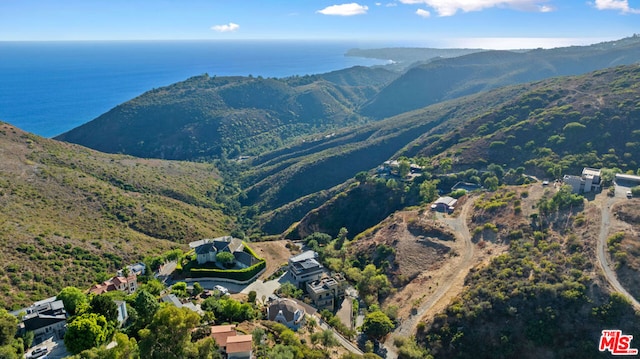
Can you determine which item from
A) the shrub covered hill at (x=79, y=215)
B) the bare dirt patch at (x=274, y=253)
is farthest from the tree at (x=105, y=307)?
the bare dirt patch at (x=274, y=253)

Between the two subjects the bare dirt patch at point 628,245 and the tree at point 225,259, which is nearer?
the bare dirt patch at point 628,245

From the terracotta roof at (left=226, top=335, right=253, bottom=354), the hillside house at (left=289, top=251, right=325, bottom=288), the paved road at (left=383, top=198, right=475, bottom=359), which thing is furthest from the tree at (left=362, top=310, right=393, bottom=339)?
the terracotta roof at (left=226, top=335, right=253, bottom=354)

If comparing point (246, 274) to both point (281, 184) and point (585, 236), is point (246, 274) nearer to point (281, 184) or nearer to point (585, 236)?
point (585, 236)

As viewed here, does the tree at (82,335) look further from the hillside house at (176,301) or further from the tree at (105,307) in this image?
the hillside house at (176,301)

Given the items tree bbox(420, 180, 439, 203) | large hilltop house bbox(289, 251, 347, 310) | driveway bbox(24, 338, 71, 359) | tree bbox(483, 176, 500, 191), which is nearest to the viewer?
driveway bbox(24, 338, 71, 359)

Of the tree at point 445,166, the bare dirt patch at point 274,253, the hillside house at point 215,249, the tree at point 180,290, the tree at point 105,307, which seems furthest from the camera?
the tree at point 445,166

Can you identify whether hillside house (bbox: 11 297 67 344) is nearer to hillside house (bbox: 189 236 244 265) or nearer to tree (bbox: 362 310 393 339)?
hillside house (bbox: 189 236 244 265)

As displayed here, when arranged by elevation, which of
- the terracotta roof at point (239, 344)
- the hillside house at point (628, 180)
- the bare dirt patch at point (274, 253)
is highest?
the hillside house at point (628, 180)
